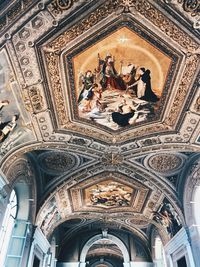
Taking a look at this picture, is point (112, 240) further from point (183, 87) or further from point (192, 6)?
point (192, 6)

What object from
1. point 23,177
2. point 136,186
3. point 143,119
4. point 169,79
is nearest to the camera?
point 169,79

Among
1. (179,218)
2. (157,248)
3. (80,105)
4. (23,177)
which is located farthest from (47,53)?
(157,248)

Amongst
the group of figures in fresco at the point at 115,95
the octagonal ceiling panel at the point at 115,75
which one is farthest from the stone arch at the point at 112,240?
the group of figures in fresco at the point at 115,95

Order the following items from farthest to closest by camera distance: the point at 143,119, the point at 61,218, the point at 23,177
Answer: the point at 61,218 → the point at 23,177 → the point at 143,119

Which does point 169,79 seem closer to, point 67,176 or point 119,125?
point 119,125

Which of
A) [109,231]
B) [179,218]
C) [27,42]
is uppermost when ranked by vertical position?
[109,231]

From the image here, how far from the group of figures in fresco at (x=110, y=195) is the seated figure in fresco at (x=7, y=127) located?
6987mm

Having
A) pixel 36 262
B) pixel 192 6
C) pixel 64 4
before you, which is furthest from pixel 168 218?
pixel 64 4

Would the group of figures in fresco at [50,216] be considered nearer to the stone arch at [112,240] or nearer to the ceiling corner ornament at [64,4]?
the stone arch at [112,240]

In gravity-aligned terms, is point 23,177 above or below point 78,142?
below

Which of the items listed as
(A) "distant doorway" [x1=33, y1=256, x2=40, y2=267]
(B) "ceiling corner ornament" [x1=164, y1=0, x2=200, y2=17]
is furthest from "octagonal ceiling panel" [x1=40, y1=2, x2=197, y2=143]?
(A) "distant doorway" [x1=33, y1=256, x2=40, y2=267]

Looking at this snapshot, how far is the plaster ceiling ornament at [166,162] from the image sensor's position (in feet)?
36.7

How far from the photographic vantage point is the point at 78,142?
1006 cm

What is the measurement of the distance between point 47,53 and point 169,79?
3.62 m
